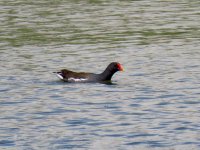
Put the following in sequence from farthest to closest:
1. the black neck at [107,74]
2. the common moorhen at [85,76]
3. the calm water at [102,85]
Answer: the black neck at [107,74] → the common moorhen at [85,76] → the calm water at [102,85]

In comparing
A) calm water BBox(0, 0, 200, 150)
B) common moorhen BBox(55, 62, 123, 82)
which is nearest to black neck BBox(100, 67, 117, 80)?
common moorhen BBox(55, 62, 123, 82)

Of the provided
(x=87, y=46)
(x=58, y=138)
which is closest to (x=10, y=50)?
(x=87, y=46)

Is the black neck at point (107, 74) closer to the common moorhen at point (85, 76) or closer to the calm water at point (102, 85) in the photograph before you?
the common moorhen at point (85, 76)

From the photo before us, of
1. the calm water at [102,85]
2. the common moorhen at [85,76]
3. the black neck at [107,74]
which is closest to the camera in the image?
the calm water at [102,85]

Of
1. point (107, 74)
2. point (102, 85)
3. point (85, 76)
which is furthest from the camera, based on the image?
point (107, 74)

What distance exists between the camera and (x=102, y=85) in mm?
35062

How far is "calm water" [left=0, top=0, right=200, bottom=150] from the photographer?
25172 mm

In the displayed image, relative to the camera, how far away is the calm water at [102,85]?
82.6 ft

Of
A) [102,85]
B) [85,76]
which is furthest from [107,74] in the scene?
[85,76]

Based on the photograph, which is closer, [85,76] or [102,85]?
[102,85]

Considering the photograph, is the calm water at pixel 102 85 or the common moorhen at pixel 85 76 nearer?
the calm water at pixel 102 85

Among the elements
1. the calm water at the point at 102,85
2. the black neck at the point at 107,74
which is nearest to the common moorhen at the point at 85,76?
the black neck at the point at 107,74

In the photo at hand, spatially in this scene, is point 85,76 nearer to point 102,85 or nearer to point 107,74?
point 102,85

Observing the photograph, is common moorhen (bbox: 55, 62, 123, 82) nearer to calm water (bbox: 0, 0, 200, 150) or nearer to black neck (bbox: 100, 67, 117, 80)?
black neck (bbox: 100, 67, 117, 80)
